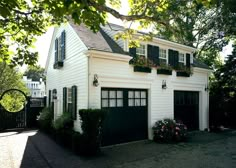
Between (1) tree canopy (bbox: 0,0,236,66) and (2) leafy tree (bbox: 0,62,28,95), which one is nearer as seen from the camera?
(1) tree canopy (bbox: 0,0,236,66)

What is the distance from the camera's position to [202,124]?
46.5 ft

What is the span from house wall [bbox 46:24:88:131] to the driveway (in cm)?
189

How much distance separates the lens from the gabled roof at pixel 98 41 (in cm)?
943

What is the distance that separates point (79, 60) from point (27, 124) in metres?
7.73

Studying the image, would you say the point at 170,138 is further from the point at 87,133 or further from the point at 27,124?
the point at 27,124

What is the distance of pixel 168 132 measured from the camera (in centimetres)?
1070

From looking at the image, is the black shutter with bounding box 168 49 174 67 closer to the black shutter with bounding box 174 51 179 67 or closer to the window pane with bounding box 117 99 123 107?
the black shutter with bounding box 174 51 179 67

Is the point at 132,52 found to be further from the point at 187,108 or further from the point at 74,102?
the point at 187,108

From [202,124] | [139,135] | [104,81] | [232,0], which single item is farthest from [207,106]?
[104,81]

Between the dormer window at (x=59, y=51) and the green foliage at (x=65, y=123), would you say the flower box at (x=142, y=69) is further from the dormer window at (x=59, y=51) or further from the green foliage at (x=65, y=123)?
the dormer window at (x=59, y=51)

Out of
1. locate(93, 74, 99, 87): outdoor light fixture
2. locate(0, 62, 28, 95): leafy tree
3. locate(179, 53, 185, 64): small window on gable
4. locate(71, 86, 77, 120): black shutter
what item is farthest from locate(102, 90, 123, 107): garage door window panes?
locate(0, 62, 28, 95): leafy tree

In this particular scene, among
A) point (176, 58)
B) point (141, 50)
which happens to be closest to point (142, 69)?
point (141, 50)

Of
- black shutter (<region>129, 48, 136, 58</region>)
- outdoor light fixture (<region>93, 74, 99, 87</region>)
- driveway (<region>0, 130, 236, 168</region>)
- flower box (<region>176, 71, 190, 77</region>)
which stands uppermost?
black shutter (<region>129, 48, 136, 58</region>)

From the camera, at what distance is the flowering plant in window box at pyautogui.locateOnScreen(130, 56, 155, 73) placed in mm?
10516
